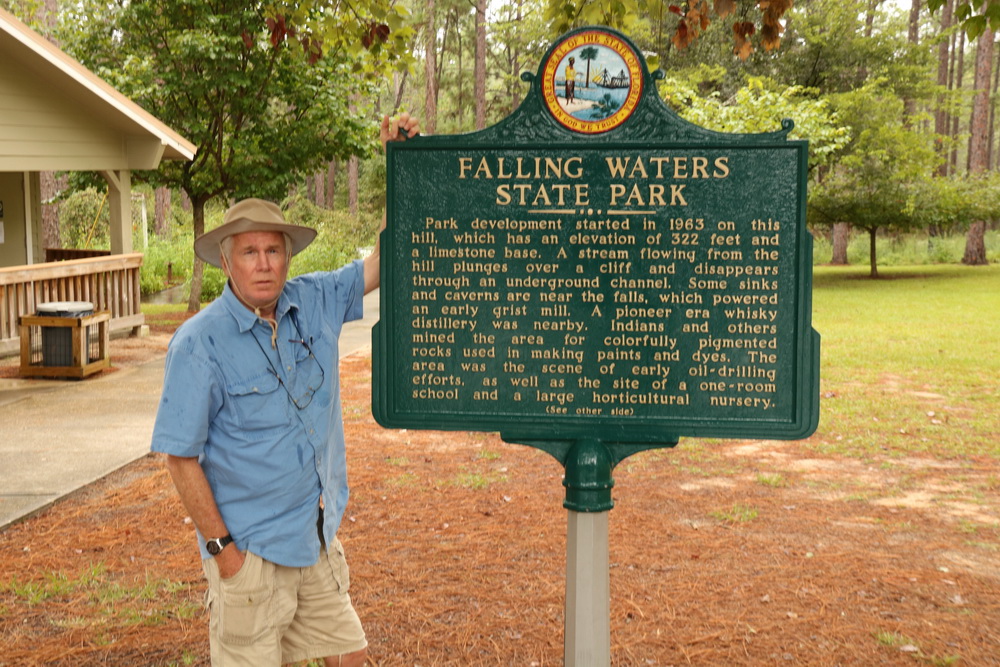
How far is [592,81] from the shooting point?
10.6 ft

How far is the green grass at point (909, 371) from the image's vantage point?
27.7 ft

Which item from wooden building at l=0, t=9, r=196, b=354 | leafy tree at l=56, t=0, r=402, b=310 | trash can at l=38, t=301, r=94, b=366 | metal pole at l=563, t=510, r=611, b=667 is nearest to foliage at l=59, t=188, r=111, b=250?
leafy tree at l=56, t=0, r=402, b=310

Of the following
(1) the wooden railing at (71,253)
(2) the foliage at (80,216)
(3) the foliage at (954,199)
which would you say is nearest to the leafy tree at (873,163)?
(3) the foliage at (954,199)

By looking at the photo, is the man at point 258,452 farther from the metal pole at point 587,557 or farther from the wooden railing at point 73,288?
the wooden railing at point 73,288

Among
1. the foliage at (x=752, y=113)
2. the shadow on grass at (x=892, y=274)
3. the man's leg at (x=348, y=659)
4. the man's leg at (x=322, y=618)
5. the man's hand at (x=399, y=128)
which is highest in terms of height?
the foliage at (x=752, y=113)

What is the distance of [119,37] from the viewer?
1805 centimetres

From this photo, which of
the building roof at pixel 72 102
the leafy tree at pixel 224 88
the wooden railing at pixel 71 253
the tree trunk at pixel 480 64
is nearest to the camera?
the building roof at pixel 72 102

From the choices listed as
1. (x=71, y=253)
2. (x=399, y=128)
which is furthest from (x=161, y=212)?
(x=399, y=128)

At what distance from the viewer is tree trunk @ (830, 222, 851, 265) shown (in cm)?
3466

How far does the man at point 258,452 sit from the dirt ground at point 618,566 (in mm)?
1221

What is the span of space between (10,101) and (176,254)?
479 inches

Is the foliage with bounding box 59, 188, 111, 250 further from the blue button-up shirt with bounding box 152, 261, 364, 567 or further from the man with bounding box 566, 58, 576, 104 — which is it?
the man with bounding box 566, 58, 576, 104

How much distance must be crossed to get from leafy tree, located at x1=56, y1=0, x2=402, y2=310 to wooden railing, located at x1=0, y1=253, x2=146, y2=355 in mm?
3057

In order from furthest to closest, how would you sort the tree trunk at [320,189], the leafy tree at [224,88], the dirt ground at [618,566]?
the tree trunk at [320,189]
the leafy tree at [224,88]
the dirt ground at [618,566]
